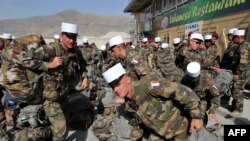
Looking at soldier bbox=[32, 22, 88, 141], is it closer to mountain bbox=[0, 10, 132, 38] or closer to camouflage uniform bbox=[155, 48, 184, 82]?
camouflage uniform bbox=[155, 48, 184, 82]

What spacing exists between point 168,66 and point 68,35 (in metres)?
4.28

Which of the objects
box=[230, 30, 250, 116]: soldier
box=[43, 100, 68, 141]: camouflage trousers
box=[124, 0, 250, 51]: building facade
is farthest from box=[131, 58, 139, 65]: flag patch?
box=[124, 0, 250, 51]: building facade

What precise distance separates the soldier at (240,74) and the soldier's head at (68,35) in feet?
12.1

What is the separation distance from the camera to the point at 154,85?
2.61 m

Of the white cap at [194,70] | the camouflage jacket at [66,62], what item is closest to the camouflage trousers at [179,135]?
the white cap at [194,70]

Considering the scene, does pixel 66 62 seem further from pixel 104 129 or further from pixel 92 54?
pixel 92 54

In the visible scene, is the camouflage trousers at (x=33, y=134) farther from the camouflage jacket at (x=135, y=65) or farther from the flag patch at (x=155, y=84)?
the flag patch at (x=155, y=84)

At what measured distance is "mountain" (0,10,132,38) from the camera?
80.0 metres

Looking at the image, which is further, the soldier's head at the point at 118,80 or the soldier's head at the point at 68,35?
the soldier's head at the point at 68,35

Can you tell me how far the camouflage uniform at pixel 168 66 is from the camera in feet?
23.8

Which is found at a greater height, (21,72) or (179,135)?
(21,72)

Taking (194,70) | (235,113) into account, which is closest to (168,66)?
(235,113)

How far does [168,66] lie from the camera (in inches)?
303

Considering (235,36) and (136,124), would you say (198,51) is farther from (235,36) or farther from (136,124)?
(136,124)
